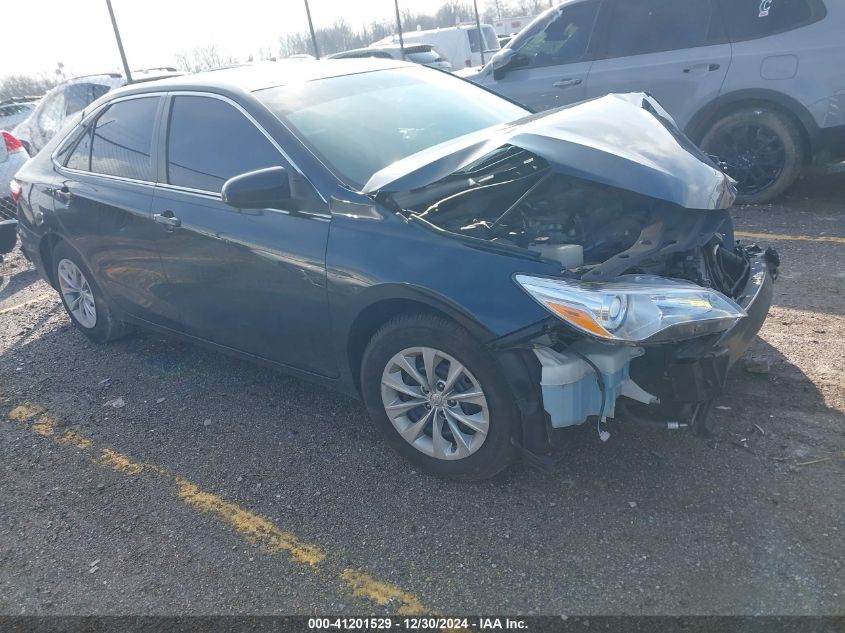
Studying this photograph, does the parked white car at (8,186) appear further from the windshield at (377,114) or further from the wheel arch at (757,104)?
the wheel arch at (757,104)

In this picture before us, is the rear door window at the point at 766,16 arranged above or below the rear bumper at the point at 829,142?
above

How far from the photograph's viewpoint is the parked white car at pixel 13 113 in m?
12.4

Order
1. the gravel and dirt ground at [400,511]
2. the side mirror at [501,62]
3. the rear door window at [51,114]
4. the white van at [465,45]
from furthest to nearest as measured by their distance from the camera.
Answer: the white van at [465,45] → the rear door window at [51,114] → the side mirror at [501,62] → the gravel and dirt ground at [400,511]

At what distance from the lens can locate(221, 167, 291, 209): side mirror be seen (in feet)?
10.6

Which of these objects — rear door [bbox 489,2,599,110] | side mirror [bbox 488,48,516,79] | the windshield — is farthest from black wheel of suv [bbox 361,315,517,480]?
side mirror [bbox 488,48,516,79]

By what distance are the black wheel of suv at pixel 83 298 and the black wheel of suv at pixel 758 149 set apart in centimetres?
537

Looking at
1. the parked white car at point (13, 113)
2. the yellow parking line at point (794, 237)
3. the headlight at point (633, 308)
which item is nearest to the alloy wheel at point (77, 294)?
the headlight at point (633, 308)

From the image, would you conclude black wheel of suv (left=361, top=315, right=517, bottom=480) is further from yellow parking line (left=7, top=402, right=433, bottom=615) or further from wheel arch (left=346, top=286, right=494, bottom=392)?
yellow parking line (left=7, top=402, right=433, bottom=615)

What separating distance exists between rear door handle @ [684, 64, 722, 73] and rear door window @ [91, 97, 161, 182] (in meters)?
4.91

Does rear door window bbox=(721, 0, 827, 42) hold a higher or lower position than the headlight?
higher

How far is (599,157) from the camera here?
9.67 ft

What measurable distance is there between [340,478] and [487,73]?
5.86 meters

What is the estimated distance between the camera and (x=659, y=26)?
684cm

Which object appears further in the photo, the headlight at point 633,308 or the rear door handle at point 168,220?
the rear door handle at point 168,220
